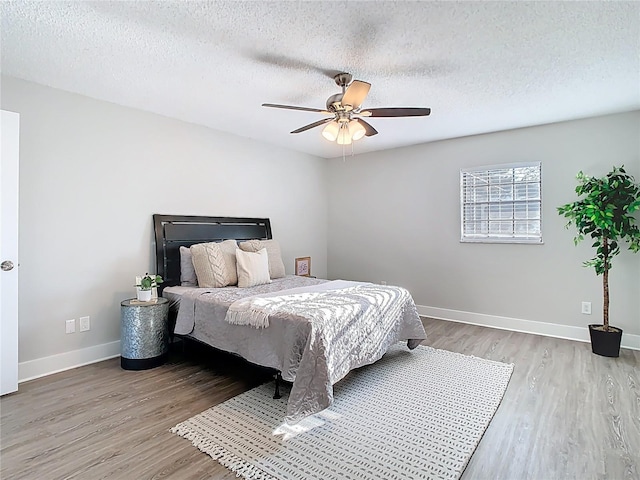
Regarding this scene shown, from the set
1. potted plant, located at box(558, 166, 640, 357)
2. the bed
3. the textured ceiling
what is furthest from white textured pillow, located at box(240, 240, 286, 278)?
potted plant, located at box(558, 166, 640, 357)

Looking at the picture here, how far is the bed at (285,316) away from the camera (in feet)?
7.83

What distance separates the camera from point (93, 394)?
106 inches

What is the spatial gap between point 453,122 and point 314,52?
7.55ft

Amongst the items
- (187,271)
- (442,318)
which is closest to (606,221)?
(442,318)

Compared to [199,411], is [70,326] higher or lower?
higher

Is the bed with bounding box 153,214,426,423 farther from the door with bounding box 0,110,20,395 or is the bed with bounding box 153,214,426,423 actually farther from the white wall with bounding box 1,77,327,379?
the door with bounding box 0,110,20,395

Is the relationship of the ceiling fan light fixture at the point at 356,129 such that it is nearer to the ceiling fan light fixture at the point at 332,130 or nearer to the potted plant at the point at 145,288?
the ceiling fan light fixture at the point at 332,130

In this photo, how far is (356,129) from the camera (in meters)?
2.99

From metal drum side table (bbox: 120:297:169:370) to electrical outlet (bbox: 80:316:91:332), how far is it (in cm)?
44

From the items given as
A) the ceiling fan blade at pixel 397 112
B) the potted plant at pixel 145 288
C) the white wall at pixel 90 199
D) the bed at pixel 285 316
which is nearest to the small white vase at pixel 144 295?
the potted plant at pixel 145 288

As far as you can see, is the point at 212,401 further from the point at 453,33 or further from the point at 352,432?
the point at 453,33

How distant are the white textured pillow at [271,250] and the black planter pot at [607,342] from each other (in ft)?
11.2

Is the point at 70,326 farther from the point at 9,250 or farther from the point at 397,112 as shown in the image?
the point at 397,112

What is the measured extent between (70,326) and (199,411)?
170cm
